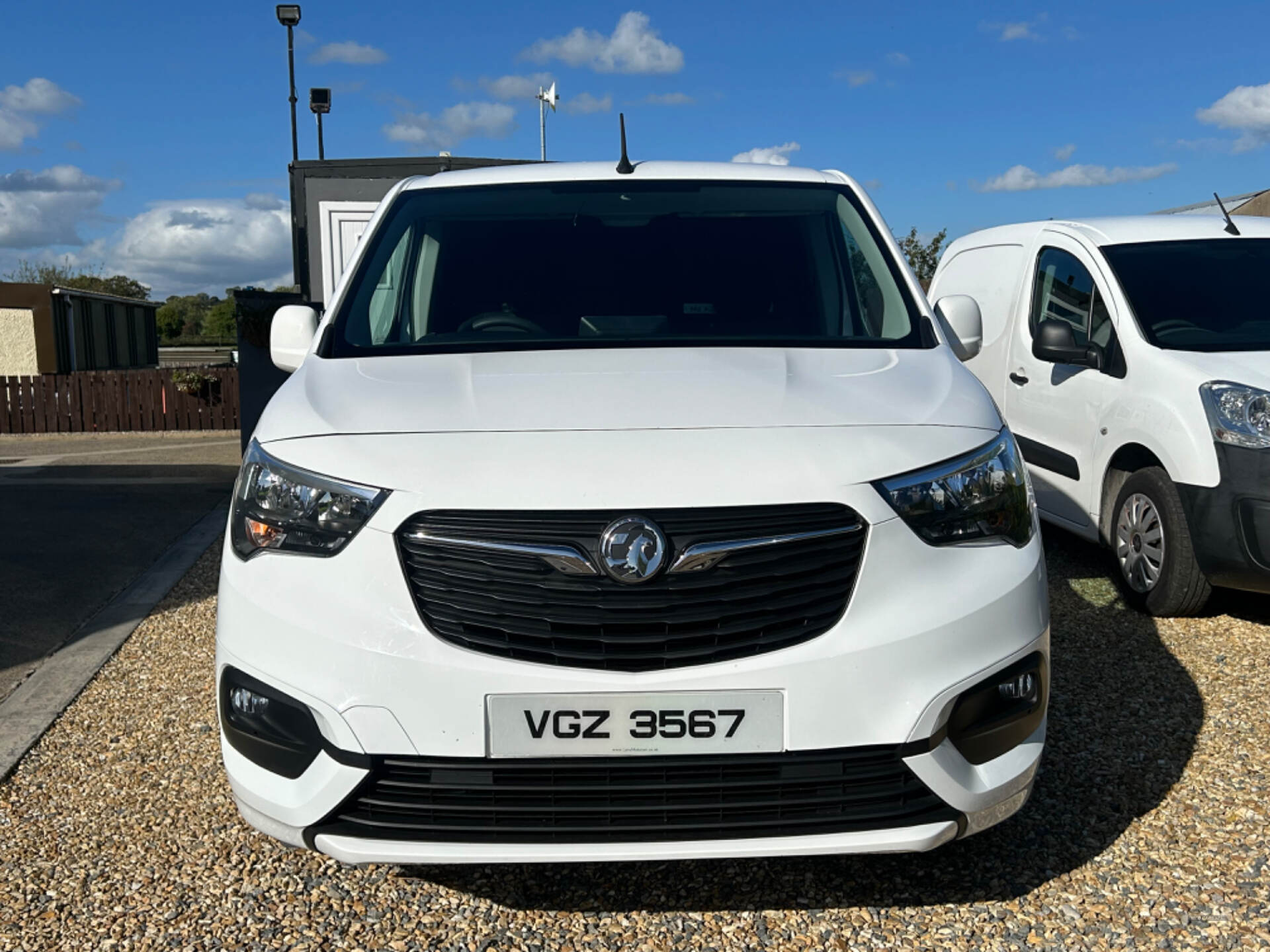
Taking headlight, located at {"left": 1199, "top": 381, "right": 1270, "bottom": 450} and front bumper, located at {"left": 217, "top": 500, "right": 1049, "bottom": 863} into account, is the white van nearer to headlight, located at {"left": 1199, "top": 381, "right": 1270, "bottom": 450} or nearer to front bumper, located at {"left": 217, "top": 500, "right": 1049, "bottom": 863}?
headlight, located at {"left": 1199, "top": 381, "right": 1270, "bottom": 450}

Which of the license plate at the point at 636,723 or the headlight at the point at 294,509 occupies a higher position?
the headlight at the point at 294,509

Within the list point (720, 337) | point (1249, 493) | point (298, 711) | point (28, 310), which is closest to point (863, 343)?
point (720, 337)

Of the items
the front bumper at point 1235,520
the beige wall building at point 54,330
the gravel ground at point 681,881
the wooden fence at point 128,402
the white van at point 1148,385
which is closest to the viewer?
the gravel ground at point 681,881


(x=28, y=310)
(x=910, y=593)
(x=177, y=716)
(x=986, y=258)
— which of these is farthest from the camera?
(x=28, y=310)

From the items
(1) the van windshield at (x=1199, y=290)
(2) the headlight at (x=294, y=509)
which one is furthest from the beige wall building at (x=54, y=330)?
(2) the headlight at (x=294, y=509)

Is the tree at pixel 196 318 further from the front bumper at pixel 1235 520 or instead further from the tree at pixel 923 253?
the front bumper at pixel 1235 520

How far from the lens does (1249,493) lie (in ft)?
15.4

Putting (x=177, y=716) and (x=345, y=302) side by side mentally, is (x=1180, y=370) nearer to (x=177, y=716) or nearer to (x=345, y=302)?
(x=345, y=302)

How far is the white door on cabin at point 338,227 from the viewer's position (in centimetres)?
1306

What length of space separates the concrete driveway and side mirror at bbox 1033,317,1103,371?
478cm

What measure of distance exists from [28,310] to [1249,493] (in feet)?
98.7

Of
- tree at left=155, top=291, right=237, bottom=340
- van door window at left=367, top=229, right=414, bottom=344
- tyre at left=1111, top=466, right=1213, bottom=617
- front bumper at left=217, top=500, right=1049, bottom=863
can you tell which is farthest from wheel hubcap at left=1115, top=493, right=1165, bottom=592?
tree at left=155, top=291, right=237, bottom=340

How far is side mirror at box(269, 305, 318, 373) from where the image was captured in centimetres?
347

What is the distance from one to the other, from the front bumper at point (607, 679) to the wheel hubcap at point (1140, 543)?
3.17 meters
